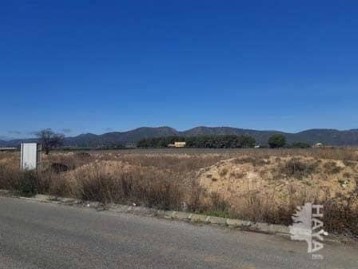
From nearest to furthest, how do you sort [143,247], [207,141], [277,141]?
1. [143,247]
2. [277,141]
3. [207,141]

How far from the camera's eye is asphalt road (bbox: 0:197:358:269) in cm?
768

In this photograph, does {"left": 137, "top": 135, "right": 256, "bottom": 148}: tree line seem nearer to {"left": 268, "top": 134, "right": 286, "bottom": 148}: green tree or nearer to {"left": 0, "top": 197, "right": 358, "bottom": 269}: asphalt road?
{"left": 268, "top": 134, "right": 286, "bottom": 148}: green tree

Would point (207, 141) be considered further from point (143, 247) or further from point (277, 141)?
point (143, 247)

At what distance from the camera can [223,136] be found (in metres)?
153

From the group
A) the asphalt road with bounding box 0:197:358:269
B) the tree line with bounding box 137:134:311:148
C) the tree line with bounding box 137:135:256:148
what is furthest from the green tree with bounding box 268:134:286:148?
the asphalt road with bounding box 0:197:358:269

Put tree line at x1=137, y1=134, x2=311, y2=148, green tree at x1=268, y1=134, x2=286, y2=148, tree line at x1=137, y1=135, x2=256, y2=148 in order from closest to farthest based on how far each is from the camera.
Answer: green tree at x1=268, y1=134, x2=286, y2=148, tree line at x1=137, y1=134, x2=311, y2=148, tree line at x1=137, y1=135, x2=256, y2=148

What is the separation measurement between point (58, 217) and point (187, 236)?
3688 mm

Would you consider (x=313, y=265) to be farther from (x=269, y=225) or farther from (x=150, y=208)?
(x=150, y=208)

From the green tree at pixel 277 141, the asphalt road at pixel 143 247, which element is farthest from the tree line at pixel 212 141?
the asphalt road at pixel 143 247

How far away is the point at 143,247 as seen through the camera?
8711 mm

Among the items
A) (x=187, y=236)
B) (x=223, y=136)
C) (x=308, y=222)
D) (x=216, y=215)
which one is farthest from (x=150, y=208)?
(x=223, y=136)

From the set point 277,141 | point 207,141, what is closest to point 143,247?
point 277,141

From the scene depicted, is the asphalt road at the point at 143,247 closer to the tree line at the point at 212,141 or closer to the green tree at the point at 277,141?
the green tree at the point at 277,141

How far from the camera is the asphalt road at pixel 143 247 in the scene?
7.68m
